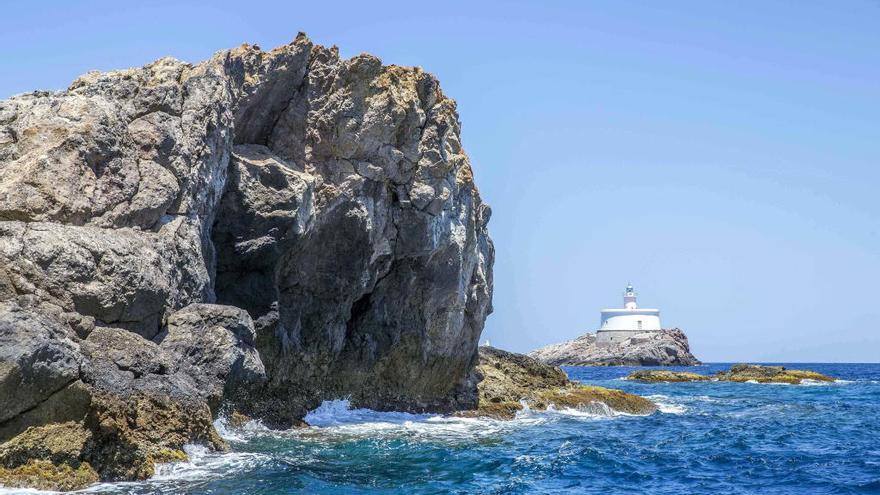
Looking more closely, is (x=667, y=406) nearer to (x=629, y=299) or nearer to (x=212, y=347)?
(x=212, y=347)

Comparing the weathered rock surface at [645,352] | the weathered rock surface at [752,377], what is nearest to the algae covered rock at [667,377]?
the weathered rock surface at [752,377]

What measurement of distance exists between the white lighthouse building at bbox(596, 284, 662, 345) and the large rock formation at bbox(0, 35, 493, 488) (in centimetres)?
10250

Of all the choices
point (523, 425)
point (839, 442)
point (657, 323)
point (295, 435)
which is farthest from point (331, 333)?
point (657, 323)

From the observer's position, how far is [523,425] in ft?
106

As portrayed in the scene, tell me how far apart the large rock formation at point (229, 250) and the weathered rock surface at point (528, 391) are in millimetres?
1294

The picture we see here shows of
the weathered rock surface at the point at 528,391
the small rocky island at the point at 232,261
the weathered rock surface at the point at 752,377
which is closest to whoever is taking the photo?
the small rocky island at the point at 232,261

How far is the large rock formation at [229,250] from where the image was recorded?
52.6 feet

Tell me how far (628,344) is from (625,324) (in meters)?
6.50

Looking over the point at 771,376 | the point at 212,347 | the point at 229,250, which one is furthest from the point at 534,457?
the point at 771,376

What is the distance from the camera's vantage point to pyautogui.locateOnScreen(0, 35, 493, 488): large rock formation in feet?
52.6

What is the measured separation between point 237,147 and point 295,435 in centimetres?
956

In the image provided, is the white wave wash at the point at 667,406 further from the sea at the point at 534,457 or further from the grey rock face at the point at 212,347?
the grey rock face at the point at 212,347

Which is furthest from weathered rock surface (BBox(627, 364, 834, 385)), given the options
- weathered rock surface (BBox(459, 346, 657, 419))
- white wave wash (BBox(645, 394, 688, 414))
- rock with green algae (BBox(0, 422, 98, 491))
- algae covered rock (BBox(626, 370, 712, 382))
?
rock with green algae (BBox(0, 422, 98, 491))

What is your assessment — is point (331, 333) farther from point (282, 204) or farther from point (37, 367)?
point (37, 367)
